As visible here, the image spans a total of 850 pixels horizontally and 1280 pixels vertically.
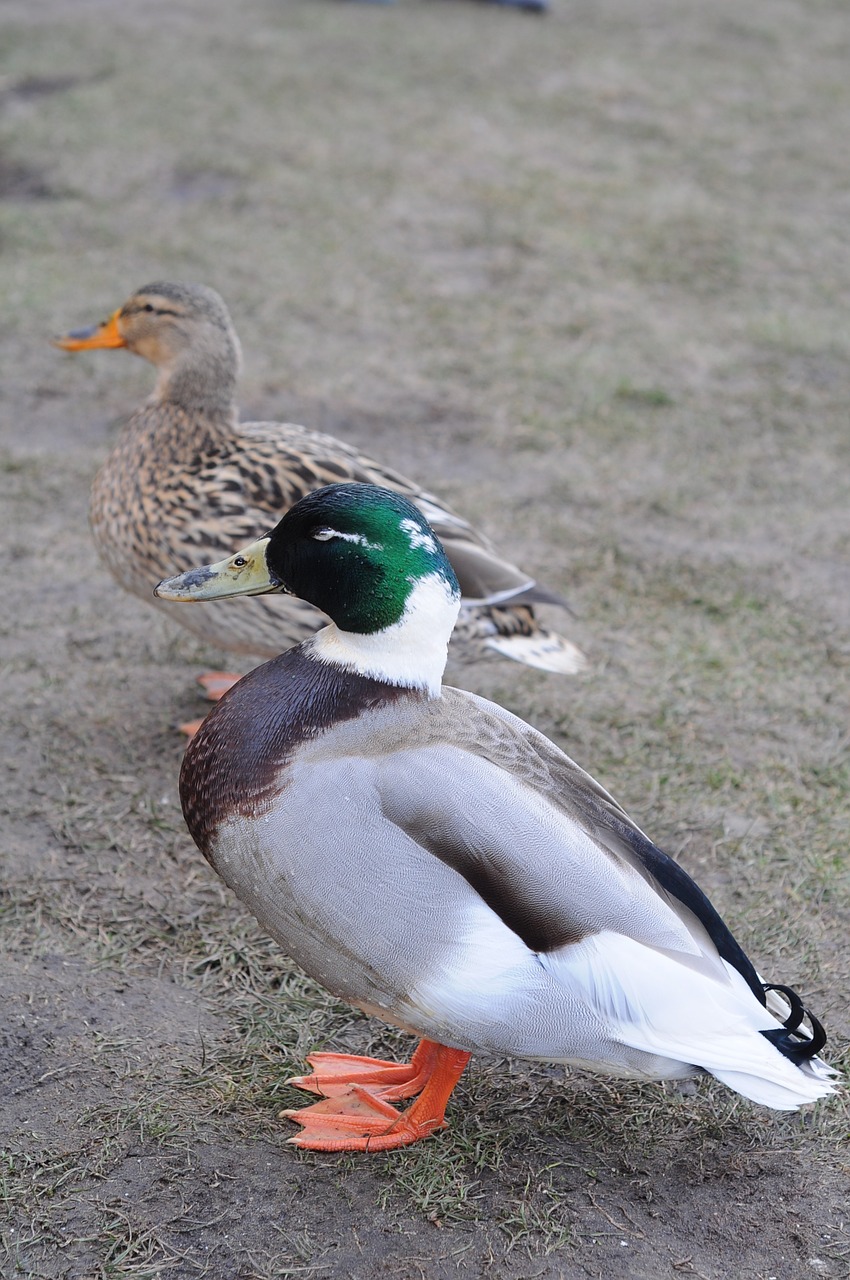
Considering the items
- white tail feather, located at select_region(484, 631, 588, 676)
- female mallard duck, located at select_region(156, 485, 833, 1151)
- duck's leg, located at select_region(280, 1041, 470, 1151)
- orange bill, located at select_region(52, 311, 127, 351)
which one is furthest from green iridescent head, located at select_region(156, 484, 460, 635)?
orange bill, located at select_region(52, 311, 127, 351)

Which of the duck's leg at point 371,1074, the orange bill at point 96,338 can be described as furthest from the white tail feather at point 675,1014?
the orange bill at point 96,338

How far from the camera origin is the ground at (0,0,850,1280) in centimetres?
214

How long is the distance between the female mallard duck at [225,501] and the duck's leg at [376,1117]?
3.70 feet

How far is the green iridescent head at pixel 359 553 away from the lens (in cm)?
207

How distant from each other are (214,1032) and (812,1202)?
43.1 inches

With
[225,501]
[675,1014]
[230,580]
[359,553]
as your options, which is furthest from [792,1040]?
[225,501]

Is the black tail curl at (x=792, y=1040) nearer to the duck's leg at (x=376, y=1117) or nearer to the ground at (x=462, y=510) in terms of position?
the ground at (x=462, y=510)

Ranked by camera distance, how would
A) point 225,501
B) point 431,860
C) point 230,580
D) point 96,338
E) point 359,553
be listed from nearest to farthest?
point 431,860, point 359,553, point 230,580, point 225,501, point 96,338

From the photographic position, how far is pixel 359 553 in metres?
2.08

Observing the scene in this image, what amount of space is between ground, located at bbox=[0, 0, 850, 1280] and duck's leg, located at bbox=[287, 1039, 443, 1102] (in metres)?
0.07

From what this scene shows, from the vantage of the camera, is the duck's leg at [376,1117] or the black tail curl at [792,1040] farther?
the duck's leg at [376,1117]

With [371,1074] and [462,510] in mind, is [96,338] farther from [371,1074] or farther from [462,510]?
[371,1074]

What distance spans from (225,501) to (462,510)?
1.35m

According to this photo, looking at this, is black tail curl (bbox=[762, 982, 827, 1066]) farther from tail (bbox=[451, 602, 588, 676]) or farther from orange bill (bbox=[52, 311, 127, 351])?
orange bill (bbox=[52, 311, 127, 351])
